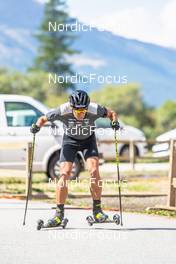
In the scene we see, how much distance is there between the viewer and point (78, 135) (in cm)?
Answer: 1257

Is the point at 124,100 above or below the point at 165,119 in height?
above

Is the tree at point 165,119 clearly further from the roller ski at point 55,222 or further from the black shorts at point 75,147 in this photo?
the roller ski at point 55,222

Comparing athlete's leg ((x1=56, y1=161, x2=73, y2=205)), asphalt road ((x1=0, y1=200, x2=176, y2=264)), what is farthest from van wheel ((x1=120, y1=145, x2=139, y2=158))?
athlete's leg ((x1=56, y1=161, x2=73, y2=205))

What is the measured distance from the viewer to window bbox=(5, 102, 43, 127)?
69.6ft

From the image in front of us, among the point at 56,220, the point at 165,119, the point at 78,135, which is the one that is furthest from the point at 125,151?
the point at 165,119

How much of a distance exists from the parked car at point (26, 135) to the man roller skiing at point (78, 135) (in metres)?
8.23

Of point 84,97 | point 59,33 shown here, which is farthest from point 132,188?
point 59,33

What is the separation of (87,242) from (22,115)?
33.8ft

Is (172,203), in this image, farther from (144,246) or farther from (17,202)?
(144,246)

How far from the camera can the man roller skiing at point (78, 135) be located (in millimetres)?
12305

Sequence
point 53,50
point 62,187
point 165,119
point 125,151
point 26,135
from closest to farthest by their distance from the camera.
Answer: point 62,187 < point 26,135 < point 125,151 < point 165,119 < point 53,50

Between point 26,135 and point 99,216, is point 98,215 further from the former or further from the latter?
point 26,135

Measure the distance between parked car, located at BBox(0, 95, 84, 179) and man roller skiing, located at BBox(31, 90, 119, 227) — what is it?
8.23 metres

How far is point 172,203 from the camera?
52.1 feet
